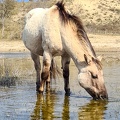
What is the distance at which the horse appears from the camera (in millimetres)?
9742

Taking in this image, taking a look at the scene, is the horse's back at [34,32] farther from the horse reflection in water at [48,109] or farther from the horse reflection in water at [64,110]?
the horse reflection in water at [64,110]

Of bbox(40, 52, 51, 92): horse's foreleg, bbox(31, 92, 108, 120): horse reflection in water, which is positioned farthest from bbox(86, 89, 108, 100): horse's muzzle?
bbox(40, 52, 51, 92): horse's foreleg

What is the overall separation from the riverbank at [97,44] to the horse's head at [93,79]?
73.5 ft

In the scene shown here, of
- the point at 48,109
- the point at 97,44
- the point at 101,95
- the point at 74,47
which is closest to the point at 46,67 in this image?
the point at 74,47

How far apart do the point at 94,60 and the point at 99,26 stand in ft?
134

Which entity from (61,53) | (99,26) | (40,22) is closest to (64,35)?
(61,53)

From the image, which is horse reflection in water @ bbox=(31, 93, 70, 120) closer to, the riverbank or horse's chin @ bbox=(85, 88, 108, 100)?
horse's chin @ bbox=(85, 88, 108, 100)

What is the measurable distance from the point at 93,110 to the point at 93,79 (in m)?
1.39

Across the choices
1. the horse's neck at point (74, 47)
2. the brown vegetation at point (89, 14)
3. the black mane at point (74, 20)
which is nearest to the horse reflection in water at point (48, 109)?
the horse's neck at point (74, 47)

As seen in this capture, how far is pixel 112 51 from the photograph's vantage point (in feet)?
105

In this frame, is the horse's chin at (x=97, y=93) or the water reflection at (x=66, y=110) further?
the horse's chin at (x=97, y=93)

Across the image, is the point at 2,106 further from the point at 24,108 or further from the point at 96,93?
the point at 96,93

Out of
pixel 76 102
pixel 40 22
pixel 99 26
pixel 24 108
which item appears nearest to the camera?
pixel 24 108

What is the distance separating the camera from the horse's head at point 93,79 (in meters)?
9.59
